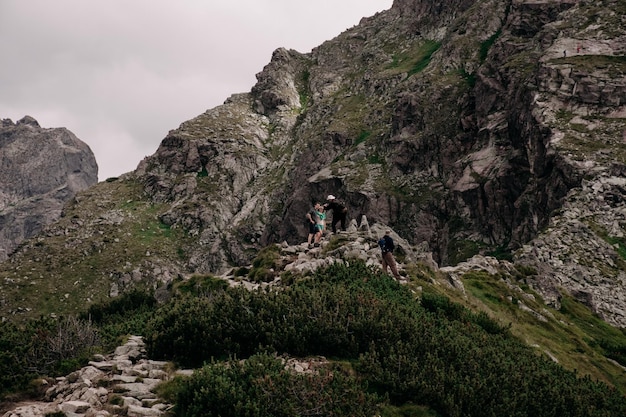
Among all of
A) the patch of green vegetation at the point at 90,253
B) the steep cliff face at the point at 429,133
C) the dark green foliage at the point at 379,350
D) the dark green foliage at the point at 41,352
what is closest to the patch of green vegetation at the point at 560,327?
the dark green foliage at the point at 379,350

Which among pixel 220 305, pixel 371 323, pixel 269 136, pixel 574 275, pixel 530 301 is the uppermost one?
pixel 269 136

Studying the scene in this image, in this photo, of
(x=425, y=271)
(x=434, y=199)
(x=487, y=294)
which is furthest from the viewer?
(x=434, y=199)

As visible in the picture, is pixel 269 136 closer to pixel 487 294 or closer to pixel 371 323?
pixel 487 294

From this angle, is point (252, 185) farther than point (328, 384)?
Yes

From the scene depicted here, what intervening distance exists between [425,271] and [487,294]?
5803mm

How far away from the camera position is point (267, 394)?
11.3 meters

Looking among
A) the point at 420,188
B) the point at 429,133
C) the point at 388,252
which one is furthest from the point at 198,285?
the point at 429,133

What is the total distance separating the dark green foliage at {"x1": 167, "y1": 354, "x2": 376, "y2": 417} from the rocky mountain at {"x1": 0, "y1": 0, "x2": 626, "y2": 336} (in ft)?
69.1

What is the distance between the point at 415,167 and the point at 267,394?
2976 inches

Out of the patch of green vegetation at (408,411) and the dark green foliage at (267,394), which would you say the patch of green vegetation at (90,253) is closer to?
the dark green foliage at (267,394)

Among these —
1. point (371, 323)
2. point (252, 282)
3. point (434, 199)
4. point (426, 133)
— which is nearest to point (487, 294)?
point (252, 282)

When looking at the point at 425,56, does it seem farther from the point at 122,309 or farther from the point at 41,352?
the point at 41,352

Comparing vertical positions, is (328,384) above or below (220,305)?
below

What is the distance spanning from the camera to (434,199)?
7681 centimetres
